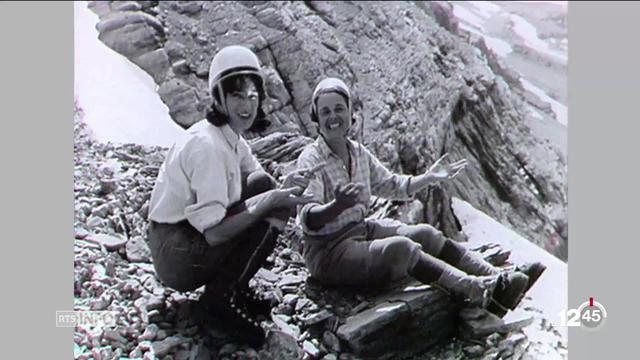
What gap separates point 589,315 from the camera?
2764 millimetres

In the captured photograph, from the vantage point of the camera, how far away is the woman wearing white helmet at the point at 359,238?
7.98 ft

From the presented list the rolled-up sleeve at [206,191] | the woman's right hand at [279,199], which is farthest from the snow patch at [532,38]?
the rolled-up sleeve at [206,191]

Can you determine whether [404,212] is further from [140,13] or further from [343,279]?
[140,13]

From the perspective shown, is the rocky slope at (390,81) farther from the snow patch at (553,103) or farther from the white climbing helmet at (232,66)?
the white climbing helmet at (232,66)

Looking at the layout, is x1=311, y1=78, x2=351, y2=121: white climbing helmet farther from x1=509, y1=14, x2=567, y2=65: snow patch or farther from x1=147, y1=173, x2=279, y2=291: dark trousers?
x1=509, y1=14, x2=567, y2=65: snow patch

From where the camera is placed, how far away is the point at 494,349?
248 centimetres

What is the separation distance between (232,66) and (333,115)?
0.38 meters

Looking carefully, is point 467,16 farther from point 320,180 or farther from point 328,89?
point 320,180

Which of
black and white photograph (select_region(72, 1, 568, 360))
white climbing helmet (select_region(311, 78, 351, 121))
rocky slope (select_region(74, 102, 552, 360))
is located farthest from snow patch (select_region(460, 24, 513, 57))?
rocky slope (select_region(74, 102, 552, 360))

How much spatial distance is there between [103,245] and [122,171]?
0.28 m

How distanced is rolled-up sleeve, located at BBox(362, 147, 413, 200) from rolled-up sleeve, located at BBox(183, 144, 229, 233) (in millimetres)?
550

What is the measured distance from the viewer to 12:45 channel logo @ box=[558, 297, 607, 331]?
107 inches

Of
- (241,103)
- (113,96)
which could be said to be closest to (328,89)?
(241,103)
